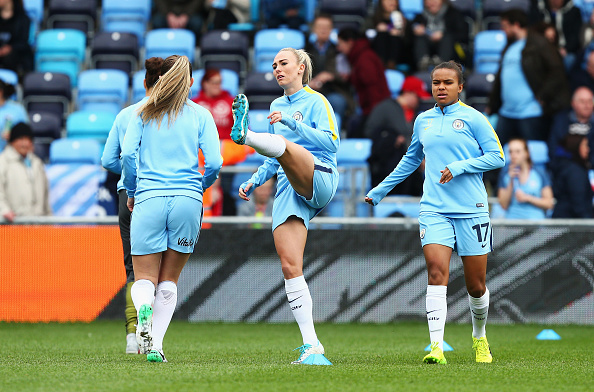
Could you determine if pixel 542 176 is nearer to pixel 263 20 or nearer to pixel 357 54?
pixel 357 54

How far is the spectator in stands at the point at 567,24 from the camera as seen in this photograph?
13977mm

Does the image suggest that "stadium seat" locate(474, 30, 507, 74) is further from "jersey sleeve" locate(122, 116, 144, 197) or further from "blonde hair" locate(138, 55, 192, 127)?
"jersey sleeve" locate(122, 116, 144, 197)

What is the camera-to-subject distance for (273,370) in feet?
17.7

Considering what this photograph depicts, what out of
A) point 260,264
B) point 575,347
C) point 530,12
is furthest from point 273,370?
point 530,12

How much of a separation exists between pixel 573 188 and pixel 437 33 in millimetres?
4279

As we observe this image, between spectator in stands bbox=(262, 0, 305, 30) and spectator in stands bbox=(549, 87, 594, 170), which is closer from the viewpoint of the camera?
spectator in stands bbox=(549, 87, 594, 170)

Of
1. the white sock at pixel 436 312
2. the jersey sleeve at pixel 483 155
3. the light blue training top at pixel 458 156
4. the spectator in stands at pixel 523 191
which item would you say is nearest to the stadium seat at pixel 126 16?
the spectator in stands at pixel 523 191

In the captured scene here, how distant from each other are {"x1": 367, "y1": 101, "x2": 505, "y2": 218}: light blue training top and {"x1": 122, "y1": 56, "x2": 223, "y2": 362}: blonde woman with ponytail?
145cm

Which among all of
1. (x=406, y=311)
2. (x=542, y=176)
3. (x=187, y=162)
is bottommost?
(x=406, y=311)

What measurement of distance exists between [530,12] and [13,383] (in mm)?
11679

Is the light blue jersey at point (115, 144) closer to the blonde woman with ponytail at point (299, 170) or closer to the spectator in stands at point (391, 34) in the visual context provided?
the blonde woman with ponytail at point (299, 170)

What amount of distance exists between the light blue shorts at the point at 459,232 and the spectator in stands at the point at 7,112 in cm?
768

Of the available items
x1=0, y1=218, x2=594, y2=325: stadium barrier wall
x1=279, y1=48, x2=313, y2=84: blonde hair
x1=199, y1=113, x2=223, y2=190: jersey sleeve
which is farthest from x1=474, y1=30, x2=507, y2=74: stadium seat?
x1=199, y1=113, x2=223, y2=190: jersey sleeve

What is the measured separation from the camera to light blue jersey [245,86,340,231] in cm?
588
